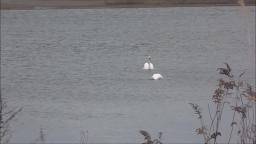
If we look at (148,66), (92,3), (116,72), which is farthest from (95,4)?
(116,72)

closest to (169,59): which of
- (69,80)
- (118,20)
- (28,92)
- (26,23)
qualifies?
(69,80)

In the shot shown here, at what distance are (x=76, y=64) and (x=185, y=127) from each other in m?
4.70

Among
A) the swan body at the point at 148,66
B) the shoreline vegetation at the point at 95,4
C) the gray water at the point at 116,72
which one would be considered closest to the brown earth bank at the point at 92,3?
the shoreline vegetation at the point at 95,4

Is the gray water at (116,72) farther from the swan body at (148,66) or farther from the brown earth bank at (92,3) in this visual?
the brown earth bank at (92,3)

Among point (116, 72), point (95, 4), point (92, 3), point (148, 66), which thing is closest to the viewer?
point (116, 72)

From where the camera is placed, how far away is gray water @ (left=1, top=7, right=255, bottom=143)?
554cm

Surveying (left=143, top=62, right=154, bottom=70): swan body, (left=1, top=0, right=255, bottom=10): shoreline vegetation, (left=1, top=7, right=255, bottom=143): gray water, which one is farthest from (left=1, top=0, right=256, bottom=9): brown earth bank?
(left=143, top=62, right=154, bottom=70): swan body

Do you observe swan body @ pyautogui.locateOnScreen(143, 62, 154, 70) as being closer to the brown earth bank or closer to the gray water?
the gray water

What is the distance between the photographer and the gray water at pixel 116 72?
5539 mm

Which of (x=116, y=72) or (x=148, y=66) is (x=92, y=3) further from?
(x=116, y=72)

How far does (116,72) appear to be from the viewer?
870 centimetres

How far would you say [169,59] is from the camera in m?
10.0

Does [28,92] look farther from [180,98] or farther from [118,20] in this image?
[118,20]

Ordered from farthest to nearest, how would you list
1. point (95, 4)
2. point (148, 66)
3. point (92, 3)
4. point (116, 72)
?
point (95, 4)
point (92, 3)
point (148, 66)
point (116, 72)
